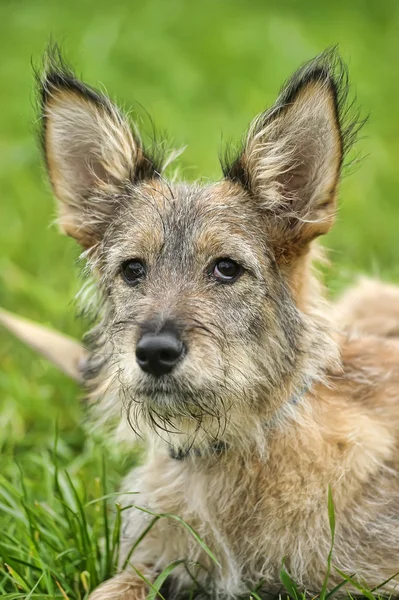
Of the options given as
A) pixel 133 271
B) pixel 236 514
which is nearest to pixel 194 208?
pixel 133 271

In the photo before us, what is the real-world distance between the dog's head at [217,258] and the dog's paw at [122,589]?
2.29 ft

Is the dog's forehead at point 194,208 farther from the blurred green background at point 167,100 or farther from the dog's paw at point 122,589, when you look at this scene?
the dog's paw at point 122,589

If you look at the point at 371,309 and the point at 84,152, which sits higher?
the point at 84,152

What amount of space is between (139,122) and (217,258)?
1.60m

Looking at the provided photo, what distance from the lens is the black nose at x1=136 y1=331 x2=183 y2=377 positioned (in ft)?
11.1

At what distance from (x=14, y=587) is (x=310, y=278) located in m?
1.96

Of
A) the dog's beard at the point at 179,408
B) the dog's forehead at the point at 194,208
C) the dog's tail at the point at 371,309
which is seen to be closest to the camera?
the dog's beard at the point at 179,408

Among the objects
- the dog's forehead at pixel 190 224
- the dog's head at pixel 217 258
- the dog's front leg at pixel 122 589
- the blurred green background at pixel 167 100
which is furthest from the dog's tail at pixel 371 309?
the dog's front leg at pixel 122 589

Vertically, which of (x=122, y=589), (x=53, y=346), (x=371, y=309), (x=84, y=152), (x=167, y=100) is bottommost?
(x=122, y=589)

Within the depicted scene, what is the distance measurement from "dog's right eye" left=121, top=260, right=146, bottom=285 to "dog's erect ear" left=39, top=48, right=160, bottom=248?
0.36 meters

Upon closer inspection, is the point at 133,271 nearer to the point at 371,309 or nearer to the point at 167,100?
the point at 371,309

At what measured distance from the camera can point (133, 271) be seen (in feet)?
12.9

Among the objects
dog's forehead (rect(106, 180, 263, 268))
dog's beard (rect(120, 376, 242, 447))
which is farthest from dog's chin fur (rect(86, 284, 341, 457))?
dog's forehead (rect(106, 180, 263, 268))

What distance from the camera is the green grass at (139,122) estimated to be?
4949 mm
